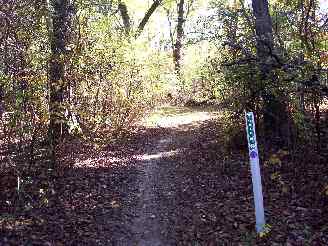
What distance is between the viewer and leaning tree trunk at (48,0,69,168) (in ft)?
30.3

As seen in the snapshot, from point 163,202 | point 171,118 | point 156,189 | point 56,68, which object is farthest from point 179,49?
point 163,202

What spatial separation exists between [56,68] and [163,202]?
3.92 m

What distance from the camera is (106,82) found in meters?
13.6

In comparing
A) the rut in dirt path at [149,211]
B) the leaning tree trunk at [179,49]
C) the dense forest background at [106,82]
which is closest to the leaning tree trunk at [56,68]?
the dense forest background at [106,82]

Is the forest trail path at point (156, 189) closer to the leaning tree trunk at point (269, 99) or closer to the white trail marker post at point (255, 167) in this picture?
the white trail marker post at point (255, 167)

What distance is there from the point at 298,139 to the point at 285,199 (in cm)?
218

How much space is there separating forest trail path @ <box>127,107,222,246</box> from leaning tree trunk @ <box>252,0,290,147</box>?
8.46 ft

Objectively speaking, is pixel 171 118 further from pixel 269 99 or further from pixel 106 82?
pixel 269 99

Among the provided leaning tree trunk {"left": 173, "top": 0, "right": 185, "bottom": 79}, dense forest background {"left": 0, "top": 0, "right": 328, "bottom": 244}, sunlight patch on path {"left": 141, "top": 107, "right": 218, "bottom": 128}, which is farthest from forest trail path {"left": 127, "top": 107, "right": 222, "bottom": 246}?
leaning tree trunk {"left": 173, "top": 0, "right": 185, "bottom": 79}

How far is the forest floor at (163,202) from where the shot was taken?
662 cm

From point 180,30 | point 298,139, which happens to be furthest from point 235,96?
point 180,30

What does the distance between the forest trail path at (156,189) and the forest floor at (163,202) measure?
0.06ft

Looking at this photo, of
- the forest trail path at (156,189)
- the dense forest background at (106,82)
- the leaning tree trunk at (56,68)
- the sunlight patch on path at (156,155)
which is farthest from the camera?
the sunlight patch on path at (156,155)

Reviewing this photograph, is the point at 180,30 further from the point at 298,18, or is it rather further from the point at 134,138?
the point at 298,18
